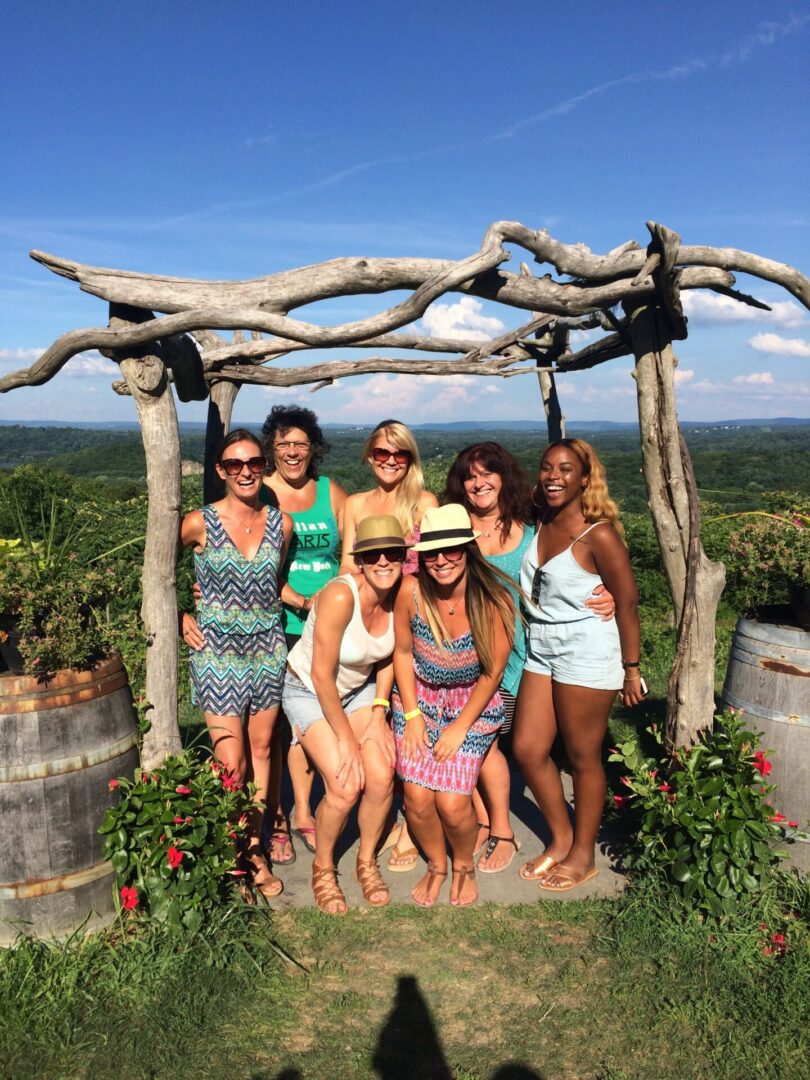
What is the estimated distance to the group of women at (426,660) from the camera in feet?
11.7

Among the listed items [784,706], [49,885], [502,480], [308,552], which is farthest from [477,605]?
[49,885]

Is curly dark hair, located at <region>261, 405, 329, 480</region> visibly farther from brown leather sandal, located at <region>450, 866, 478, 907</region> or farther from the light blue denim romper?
brown leather sandal, located at <region>450, 866, 478, 907</region>

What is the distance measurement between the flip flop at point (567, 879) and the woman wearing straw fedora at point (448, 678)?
0.36 metres

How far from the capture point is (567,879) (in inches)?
150

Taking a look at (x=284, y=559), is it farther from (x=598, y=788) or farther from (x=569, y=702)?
(x=598, y=788)

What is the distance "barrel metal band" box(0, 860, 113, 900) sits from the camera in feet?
10.1

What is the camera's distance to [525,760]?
3.87 meters

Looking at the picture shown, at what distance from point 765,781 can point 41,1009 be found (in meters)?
2.99

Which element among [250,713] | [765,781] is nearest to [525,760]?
[765,781]

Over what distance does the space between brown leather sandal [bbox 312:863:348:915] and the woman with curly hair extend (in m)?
0.90

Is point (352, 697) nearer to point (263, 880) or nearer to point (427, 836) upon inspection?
point (427, 836)

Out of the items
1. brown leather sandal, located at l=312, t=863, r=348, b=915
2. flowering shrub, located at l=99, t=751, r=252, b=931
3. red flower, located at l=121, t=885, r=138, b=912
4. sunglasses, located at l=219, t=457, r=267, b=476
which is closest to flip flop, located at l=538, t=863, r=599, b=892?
brown leather sandal, located at l=312, t=863, r=348, b=915

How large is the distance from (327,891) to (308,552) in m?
1.58

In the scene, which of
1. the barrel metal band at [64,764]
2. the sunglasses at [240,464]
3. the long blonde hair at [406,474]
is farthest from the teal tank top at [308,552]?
the barrel metal band at [64,764]
